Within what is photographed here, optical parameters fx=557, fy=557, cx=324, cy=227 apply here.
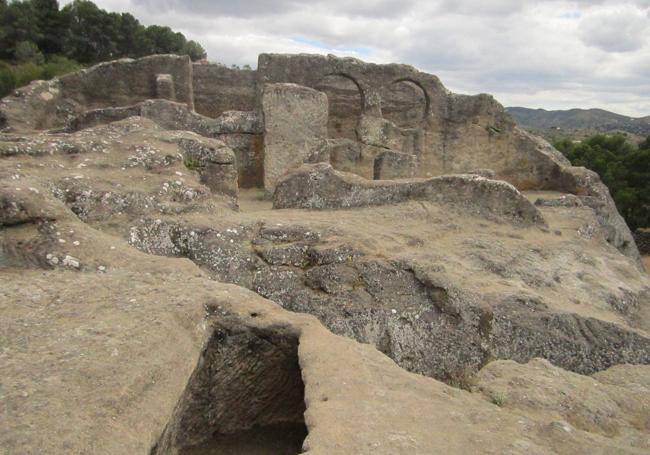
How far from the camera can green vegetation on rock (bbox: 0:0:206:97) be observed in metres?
33.6

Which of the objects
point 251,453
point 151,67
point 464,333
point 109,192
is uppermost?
point 151,67

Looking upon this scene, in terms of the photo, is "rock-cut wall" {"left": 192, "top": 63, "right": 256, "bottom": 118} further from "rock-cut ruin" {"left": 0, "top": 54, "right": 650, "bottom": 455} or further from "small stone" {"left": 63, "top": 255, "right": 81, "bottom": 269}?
"small stone" {"left": 63, "top": 255, "right": 81, "bottom": 269}

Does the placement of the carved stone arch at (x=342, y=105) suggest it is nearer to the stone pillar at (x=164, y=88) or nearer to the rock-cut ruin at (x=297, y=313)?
the stone pillar at (x=164, y=88)

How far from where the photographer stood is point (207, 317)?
3992 mm

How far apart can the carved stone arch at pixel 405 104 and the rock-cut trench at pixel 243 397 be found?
12.8 m

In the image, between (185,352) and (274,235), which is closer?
(185,352)

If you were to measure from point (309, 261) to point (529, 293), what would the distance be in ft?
7.68

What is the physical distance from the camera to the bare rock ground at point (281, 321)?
308 cm

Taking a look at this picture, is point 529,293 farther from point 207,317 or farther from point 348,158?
point 348,158

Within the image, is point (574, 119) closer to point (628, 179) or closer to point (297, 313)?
point (628, 179)

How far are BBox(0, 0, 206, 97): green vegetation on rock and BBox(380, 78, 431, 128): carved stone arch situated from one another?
21.9 meters

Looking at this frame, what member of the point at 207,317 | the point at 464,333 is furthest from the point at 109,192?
the point at 464,333

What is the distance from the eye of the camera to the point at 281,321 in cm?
407

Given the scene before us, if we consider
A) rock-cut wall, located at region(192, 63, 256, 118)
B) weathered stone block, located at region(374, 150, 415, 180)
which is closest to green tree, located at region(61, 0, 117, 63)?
rock-cut wall, located at region(192, 63, 256, 118)
